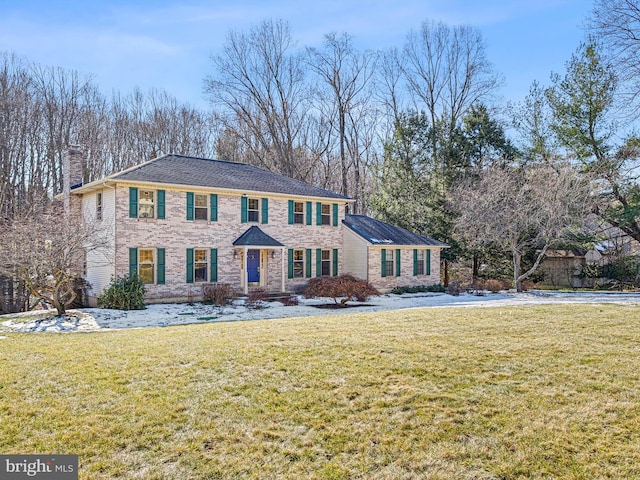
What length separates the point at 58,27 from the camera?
9344mm

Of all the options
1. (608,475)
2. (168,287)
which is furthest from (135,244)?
(608,475)

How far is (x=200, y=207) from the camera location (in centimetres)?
1866

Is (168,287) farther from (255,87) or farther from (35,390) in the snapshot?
(255,87)

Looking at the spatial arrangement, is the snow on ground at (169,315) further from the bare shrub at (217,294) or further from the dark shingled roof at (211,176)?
the dark shingled roof at (211,176)

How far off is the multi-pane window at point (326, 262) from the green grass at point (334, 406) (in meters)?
13.5

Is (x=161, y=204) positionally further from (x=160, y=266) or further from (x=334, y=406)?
(x=334, y=406)

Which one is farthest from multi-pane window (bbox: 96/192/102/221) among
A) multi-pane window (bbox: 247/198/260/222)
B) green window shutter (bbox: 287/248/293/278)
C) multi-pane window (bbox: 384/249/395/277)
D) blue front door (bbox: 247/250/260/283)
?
multi-pane window (bbox: 384/249/395/277)

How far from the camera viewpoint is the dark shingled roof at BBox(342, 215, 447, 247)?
74.9 feet

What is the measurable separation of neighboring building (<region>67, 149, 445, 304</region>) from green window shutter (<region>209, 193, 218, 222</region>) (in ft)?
0.13

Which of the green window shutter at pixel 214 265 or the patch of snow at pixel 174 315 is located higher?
the green window shutter at pixel 214 265

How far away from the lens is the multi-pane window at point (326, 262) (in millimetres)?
22380

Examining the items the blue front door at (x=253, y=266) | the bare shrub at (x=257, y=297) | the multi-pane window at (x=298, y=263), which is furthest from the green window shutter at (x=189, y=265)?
the multi-pane window at (x=298, y=263)

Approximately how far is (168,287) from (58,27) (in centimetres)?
1020

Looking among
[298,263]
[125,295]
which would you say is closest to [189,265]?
[125,295]
